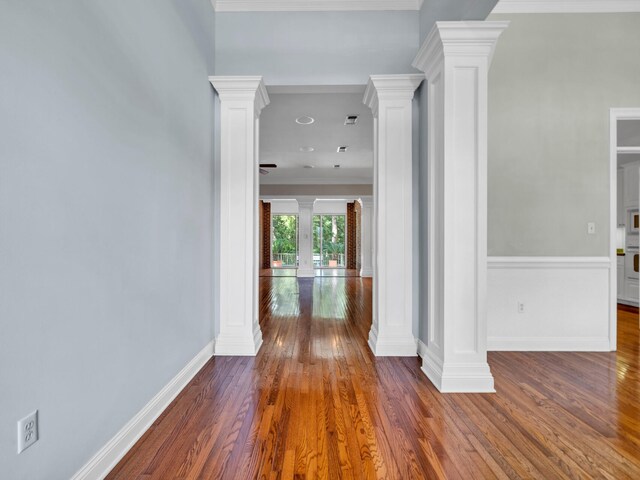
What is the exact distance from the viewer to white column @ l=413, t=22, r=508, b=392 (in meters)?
2.23

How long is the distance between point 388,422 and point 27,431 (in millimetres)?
1629

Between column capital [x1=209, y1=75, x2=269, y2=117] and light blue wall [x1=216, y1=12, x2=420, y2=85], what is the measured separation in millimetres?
185

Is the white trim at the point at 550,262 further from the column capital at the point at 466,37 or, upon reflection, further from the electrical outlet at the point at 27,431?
the electrical outlet at the point at 27,431

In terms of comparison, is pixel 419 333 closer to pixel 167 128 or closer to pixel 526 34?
pixel 167 128

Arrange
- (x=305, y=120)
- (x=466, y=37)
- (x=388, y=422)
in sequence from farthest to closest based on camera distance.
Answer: (x=305, y=120) < (x=466, y=37) < (x=388, y=422)

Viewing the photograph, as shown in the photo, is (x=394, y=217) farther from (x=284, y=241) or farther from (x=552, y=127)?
(x=284, y=241)

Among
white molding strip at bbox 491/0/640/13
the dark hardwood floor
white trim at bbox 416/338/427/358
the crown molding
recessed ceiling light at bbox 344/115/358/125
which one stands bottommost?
the dark hardwood floor

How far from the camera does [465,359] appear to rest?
2.25 meters

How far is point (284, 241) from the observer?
46.0ft

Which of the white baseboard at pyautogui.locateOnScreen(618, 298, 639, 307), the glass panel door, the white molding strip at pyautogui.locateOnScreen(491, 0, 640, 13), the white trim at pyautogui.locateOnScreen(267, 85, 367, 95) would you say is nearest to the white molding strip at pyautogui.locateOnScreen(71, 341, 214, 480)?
the white trim at pyautogui.locateOnScreen(267, 85, 367, 95)

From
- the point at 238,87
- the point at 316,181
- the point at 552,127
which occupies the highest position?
the point at 316,181

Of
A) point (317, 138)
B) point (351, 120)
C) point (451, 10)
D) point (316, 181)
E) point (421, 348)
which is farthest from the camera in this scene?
point (316, 181)

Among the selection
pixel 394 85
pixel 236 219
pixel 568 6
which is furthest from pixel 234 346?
pixel 568 6

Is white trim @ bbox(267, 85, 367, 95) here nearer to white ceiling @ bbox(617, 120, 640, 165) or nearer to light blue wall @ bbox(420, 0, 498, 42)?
light blue wall @ bbox(420, 0, 498, 42)
